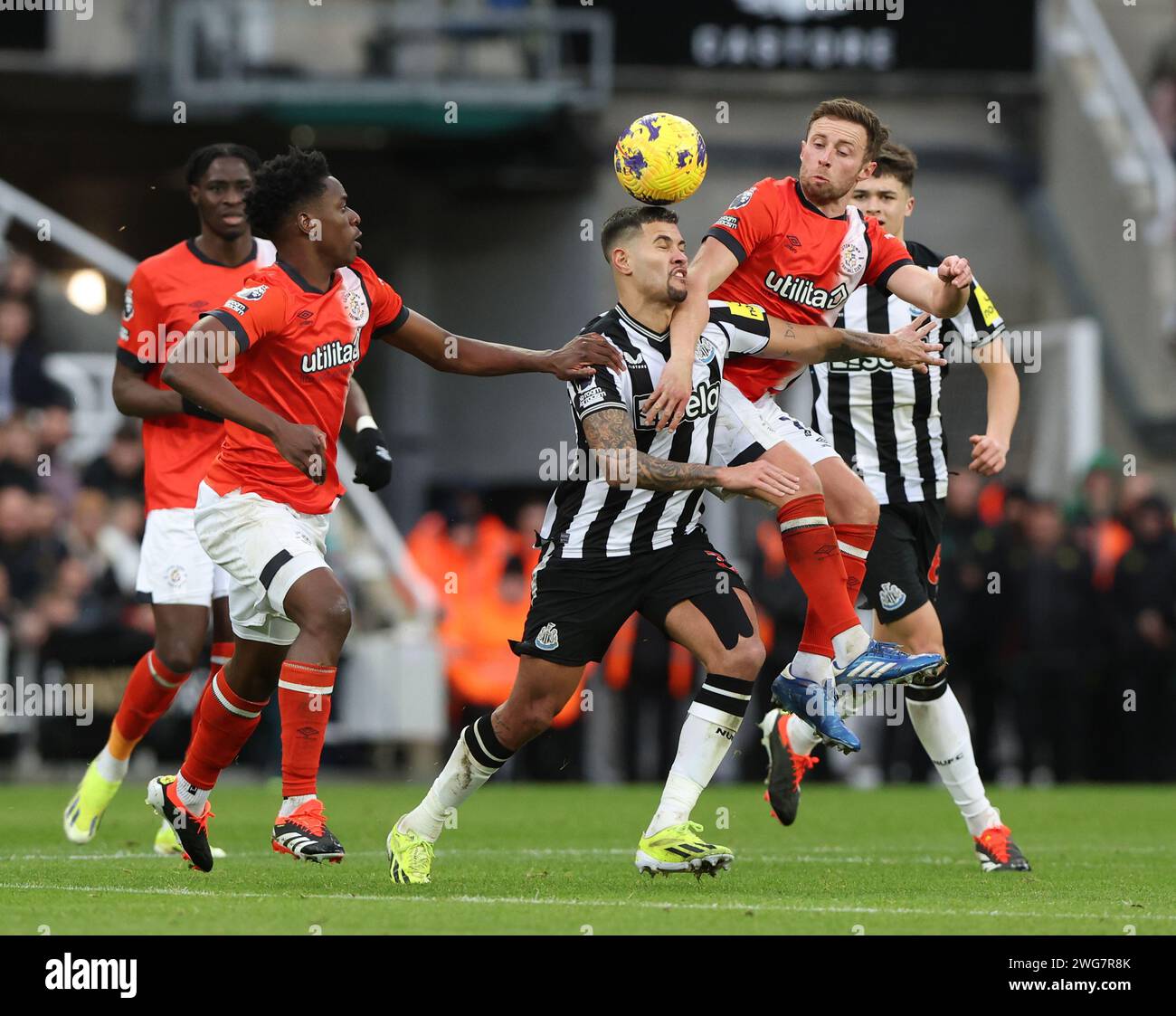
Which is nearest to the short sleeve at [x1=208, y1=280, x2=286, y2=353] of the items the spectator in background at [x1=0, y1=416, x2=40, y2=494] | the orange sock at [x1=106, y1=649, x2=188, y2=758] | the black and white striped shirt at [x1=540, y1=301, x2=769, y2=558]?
the black and white striped shirt at [x1=540, y1=301, x2=769, y2=558]

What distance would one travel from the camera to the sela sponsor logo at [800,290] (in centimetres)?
798

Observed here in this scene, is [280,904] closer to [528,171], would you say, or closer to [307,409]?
[307,409]

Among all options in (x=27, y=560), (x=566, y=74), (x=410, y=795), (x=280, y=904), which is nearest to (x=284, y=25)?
(x=566, y=74)

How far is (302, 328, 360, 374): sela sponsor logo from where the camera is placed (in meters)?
7.54

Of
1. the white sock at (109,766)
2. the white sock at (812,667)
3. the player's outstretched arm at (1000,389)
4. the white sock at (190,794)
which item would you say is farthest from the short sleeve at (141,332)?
the player's outstretched arm at (1000,389)

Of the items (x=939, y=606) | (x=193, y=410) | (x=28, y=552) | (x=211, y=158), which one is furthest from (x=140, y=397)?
(x=939, y=606)

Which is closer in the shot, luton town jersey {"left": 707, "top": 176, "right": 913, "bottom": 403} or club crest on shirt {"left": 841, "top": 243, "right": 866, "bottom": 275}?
luton town jersey {"left": 707, "top": 176, "right": 913, "bottom": 403}

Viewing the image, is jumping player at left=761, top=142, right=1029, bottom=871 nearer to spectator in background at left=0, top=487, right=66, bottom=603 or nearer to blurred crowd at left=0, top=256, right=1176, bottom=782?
blurred crowd at left=0, top=256, right=1176, bottom=782

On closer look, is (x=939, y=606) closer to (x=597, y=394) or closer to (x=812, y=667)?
(x=812, y=667)

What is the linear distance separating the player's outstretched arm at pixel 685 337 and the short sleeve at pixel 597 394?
12cm

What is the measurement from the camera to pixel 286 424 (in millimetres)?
7145

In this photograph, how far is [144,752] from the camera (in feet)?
52.2

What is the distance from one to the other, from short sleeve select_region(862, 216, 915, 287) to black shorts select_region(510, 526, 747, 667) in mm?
1577
